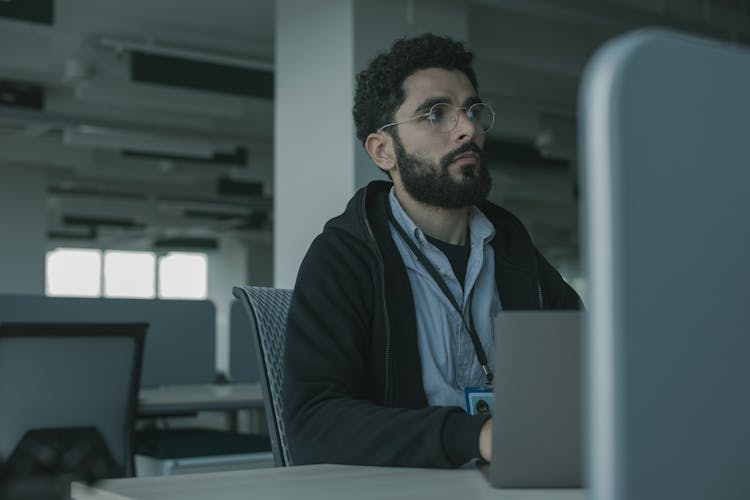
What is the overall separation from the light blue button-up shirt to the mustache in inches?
4.7

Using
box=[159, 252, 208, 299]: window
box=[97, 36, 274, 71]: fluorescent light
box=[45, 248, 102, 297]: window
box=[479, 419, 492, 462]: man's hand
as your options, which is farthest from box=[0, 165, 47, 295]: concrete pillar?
box=[479, 419, 492, 462]: man's hand

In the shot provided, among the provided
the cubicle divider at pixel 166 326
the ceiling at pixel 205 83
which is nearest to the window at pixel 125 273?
the ceiling at pixel 205 83

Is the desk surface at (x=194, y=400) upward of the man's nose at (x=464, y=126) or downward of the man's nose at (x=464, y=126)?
downward

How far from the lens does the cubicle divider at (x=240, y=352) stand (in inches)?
176

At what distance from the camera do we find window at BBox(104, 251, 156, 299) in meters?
18.7

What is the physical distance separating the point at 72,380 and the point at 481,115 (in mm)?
1964

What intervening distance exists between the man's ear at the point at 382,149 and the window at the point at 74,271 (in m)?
17.0

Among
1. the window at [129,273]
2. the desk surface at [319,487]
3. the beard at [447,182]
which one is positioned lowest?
the desk surface at [319,487]

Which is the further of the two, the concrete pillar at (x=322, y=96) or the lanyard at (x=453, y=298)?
the concrete pillar at (x=322, y=96)

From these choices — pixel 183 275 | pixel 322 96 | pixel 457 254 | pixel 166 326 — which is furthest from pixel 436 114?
pixel 183 275

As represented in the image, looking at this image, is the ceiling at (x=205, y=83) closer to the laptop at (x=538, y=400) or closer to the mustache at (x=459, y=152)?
the mustache at (x=459, y=152)

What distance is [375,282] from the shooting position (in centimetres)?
151

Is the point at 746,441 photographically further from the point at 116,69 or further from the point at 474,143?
the point at 116,69

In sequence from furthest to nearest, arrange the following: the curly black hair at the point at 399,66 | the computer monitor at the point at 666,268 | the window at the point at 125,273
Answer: the window at the point at 125,273
the curly black hair at the point at 399,66
the computer monitor at the point at 666,268
